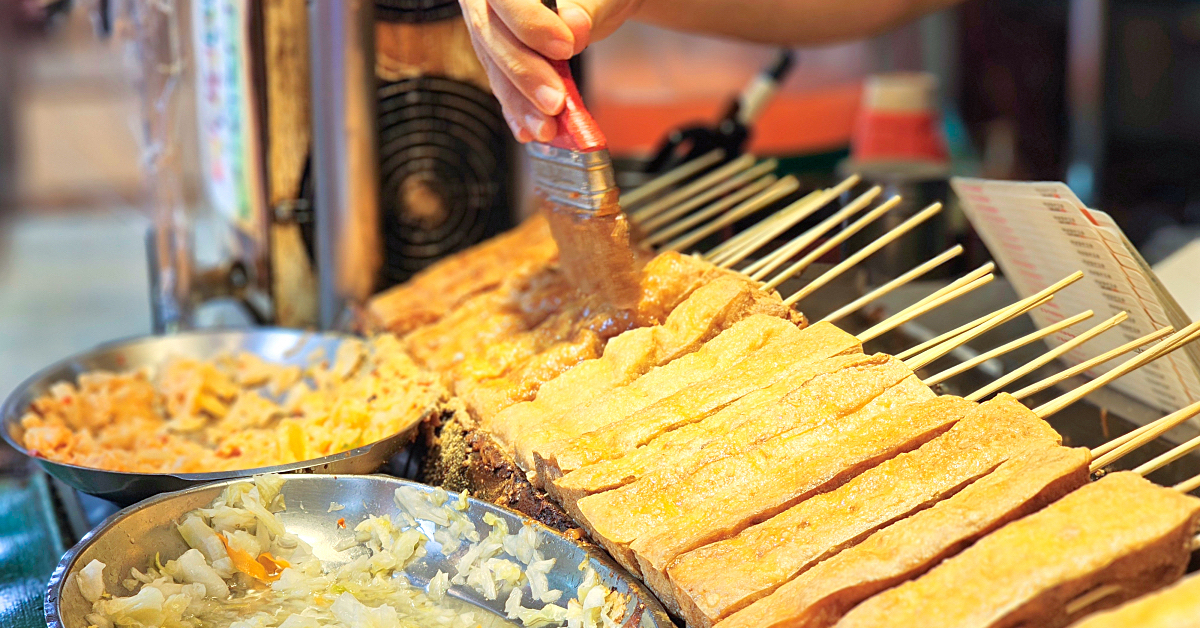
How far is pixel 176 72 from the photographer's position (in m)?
3.35

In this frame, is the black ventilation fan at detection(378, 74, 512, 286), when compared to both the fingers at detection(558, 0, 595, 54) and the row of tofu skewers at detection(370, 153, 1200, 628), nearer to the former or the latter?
the row of tofu skewers at detection(370, 153, 1200, 628)

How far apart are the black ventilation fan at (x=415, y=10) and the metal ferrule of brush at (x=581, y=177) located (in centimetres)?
109

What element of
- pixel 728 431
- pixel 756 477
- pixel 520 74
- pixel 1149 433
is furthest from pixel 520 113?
pixel 1149 433

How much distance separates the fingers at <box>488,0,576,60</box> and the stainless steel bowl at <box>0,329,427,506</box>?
0.90m

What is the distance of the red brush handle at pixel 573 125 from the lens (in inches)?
82.2

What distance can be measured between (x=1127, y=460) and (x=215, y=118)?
3.10m

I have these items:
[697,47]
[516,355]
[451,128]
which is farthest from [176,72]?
[697,47]

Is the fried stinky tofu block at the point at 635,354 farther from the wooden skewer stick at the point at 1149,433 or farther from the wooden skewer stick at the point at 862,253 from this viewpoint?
the wooden skewer stick at the point at 1149,433

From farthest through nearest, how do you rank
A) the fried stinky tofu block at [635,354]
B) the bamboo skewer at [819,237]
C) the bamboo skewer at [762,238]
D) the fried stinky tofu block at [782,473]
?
the bamboo skewer at [762,238]
the bamboo skewer at [819,237]
the fried stinky tofu block at [635,354]
the fried stinky tofu block at [782,473]

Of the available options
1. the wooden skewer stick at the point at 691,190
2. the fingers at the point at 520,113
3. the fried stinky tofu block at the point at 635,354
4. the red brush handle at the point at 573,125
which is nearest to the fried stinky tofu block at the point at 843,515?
the fried stinky tofu block at the point at 635,354

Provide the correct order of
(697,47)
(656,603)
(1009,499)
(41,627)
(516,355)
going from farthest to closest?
(697,47) < (516,355) < (41,627) < (656,603) < (1009,499)

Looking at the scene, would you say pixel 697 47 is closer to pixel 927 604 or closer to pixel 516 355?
pixel 516 355

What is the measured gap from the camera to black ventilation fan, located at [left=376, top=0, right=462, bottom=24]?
3.11 m

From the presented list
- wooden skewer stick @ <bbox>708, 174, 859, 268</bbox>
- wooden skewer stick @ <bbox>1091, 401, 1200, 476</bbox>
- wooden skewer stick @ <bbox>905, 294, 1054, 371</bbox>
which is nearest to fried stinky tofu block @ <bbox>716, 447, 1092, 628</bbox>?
wooden skewer stick @ <bbox>1091, 401, 1200, 476</bbox>
